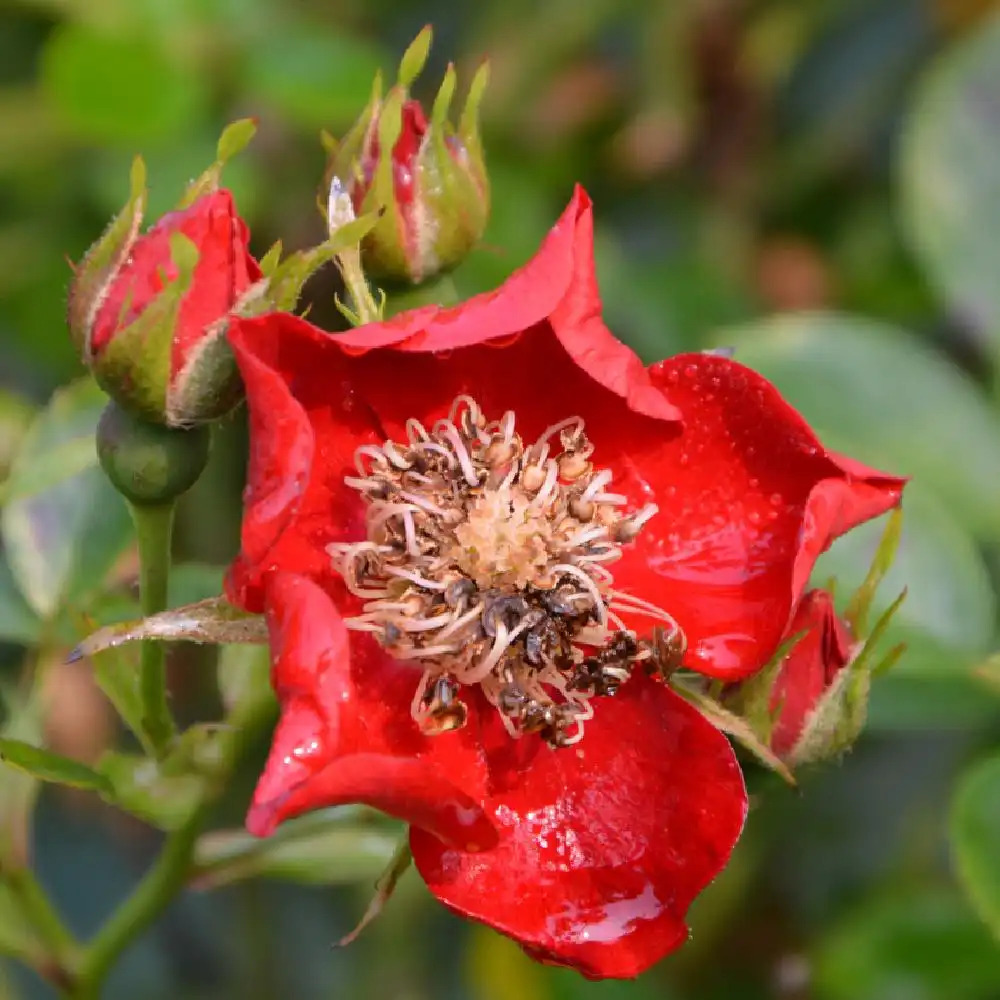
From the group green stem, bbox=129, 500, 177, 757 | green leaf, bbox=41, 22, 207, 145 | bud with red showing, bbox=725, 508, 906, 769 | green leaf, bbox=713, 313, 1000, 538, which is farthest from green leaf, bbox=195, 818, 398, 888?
green leaf, bbox=41, 22, 207, 145

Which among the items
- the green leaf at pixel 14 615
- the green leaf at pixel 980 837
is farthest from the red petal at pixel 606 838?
the green leaf at pixel 14 615

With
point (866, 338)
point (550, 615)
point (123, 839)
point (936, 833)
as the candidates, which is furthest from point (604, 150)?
point (550, 615)

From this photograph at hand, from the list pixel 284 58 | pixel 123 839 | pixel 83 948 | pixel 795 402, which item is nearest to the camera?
pixel 83 948

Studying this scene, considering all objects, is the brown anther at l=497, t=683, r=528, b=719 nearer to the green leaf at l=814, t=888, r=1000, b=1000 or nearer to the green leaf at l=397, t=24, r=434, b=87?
the green leaf at l=397, t=24, r=434, b=87

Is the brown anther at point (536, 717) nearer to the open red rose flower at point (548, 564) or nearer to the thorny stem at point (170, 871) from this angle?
the open red rose flower at point (548, 564)

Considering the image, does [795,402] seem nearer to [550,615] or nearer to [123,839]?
[550,615]

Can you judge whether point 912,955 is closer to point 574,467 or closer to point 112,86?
point 574,467

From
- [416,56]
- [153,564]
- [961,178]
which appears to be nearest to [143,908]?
[153,564]
